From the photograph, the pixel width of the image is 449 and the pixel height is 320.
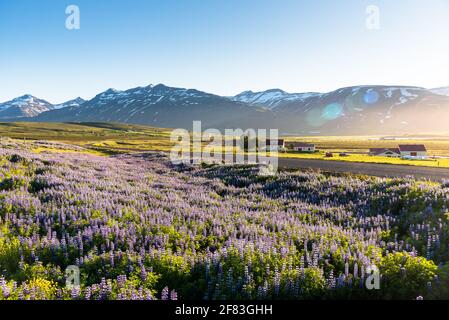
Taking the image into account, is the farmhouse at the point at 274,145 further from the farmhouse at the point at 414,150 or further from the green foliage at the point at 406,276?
the green foliage at the point at 406,276

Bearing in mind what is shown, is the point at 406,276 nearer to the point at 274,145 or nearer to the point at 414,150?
the point at 414,150

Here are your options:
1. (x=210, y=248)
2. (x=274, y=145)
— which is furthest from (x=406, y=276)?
(x=274, y=145)

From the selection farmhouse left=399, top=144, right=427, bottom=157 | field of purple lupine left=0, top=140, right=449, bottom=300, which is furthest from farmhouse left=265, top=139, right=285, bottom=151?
field of purple lupine left=0, top=140, right=449, bottom=300

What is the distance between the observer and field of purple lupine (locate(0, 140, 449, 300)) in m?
6.26

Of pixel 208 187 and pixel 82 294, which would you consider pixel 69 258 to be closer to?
pixel 82 294

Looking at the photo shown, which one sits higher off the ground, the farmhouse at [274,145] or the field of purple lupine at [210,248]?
the field of purple lupine at [210,248]

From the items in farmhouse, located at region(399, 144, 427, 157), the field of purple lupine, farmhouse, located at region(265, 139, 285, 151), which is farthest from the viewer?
farmhouse, located at region(265, 139, 285, 151)

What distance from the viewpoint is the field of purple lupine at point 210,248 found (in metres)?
6.26

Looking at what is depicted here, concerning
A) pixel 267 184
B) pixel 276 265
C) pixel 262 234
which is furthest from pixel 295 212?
pixel 267 184

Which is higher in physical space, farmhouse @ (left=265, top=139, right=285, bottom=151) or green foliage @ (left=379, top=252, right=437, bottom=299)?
green foliage @ (left=379, top=252, right=437, bottom=299)

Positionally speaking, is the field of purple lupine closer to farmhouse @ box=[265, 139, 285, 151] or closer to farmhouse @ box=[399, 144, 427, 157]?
farmhouse @ box=[399, 144, 427, 157]

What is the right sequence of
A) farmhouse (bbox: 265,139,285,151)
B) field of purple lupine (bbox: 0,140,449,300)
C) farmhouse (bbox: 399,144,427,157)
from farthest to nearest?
farmhouse (bbox: 265,139,285,151)
farmhouse (bbox: 399,144,427,157)
field of purple lupine (bbox: 0,140,449,300)

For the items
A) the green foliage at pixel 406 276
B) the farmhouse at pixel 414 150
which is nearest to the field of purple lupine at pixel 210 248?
the green foliage at pixel 406 276

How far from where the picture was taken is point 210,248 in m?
8.70
